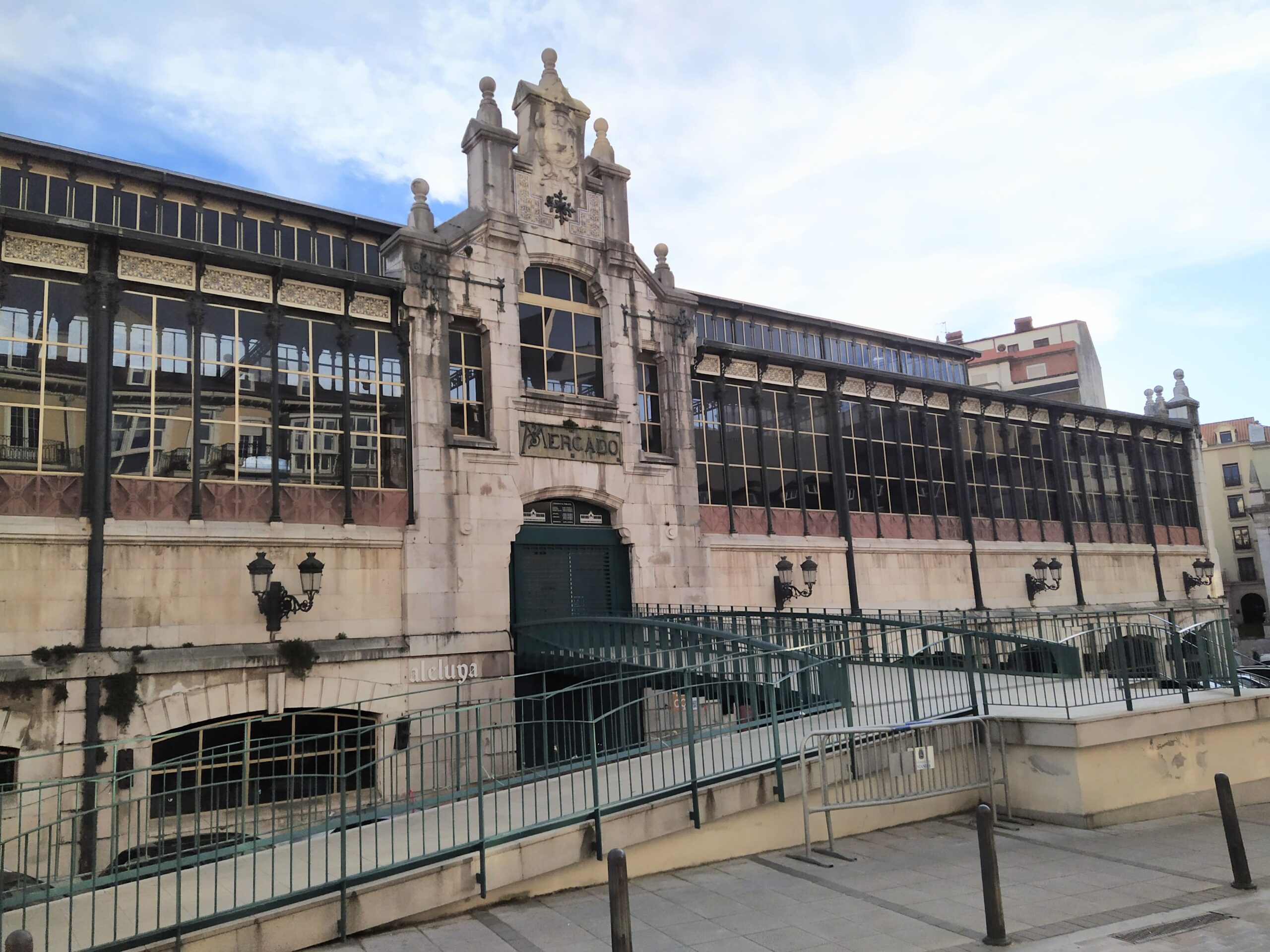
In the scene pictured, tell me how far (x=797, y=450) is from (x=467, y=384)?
941cm

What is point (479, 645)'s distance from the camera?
1714 centimetres

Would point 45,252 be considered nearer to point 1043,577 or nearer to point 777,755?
point 777,755

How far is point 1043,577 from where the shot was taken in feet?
91.7

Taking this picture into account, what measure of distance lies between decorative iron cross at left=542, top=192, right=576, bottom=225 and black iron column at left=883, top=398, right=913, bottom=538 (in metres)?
11.2

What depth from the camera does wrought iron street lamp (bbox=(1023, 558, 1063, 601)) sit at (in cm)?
2752

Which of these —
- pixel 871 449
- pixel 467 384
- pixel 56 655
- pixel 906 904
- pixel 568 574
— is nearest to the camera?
pixel 906 904

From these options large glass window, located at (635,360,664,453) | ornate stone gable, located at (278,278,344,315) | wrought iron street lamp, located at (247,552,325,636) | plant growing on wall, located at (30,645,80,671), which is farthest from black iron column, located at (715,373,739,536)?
plant growing on wall, located at (30,645,80,671)

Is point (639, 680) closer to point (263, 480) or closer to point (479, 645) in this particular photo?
point (479, 645)

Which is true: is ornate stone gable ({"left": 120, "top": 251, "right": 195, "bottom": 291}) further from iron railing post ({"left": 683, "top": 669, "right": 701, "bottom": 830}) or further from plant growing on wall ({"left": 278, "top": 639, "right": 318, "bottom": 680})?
iron railing post ({"left": 683, "top": 669, "right": 701, "bottom": 830})

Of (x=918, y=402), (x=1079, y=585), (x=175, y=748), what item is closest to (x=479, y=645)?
(x=175, y=748)

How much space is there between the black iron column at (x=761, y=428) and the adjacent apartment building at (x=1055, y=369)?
35.7m

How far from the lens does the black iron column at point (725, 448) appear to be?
857 inches

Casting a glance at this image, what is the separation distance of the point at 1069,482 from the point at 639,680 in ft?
→ 73.9

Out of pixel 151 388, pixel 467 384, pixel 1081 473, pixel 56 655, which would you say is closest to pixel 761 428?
pixel 467 384
